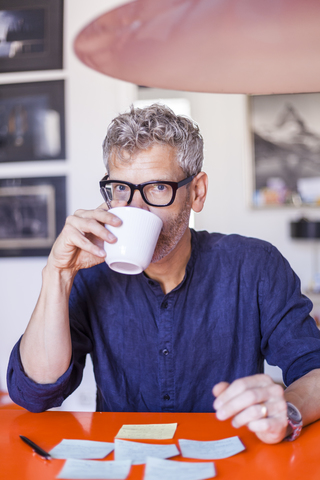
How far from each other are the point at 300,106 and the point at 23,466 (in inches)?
146

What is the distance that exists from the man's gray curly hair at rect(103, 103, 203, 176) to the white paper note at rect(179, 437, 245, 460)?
668mm

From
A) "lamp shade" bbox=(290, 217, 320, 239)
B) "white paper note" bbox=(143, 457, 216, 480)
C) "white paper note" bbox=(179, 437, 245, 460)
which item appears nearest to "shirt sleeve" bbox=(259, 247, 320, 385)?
"white paper note" bbox=(179, 437, 245, 460)

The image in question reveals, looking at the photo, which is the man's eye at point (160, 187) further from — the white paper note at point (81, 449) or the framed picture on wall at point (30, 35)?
the framed picture on wall at point (30, 35)

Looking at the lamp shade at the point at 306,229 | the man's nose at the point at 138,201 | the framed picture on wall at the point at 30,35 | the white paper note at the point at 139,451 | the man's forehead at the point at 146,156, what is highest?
the framed picture on wall at the point at 30,35

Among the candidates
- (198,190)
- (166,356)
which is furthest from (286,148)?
(166,356)

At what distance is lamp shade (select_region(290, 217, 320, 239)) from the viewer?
338cm

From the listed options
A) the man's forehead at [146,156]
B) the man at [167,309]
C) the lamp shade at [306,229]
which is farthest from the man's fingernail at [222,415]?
the lamp shade at [306,229]

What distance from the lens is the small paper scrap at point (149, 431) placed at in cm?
75

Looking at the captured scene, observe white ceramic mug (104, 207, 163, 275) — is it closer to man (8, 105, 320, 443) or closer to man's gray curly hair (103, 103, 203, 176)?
man (8, 105, 320, 443)

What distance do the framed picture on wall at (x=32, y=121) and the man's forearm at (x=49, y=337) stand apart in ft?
5.14

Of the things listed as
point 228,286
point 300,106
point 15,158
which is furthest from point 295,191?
point 228,286

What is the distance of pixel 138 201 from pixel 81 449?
0.55m

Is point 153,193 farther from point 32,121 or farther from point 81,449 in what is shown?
point 32,121

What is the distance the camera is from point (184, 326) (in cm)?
119
